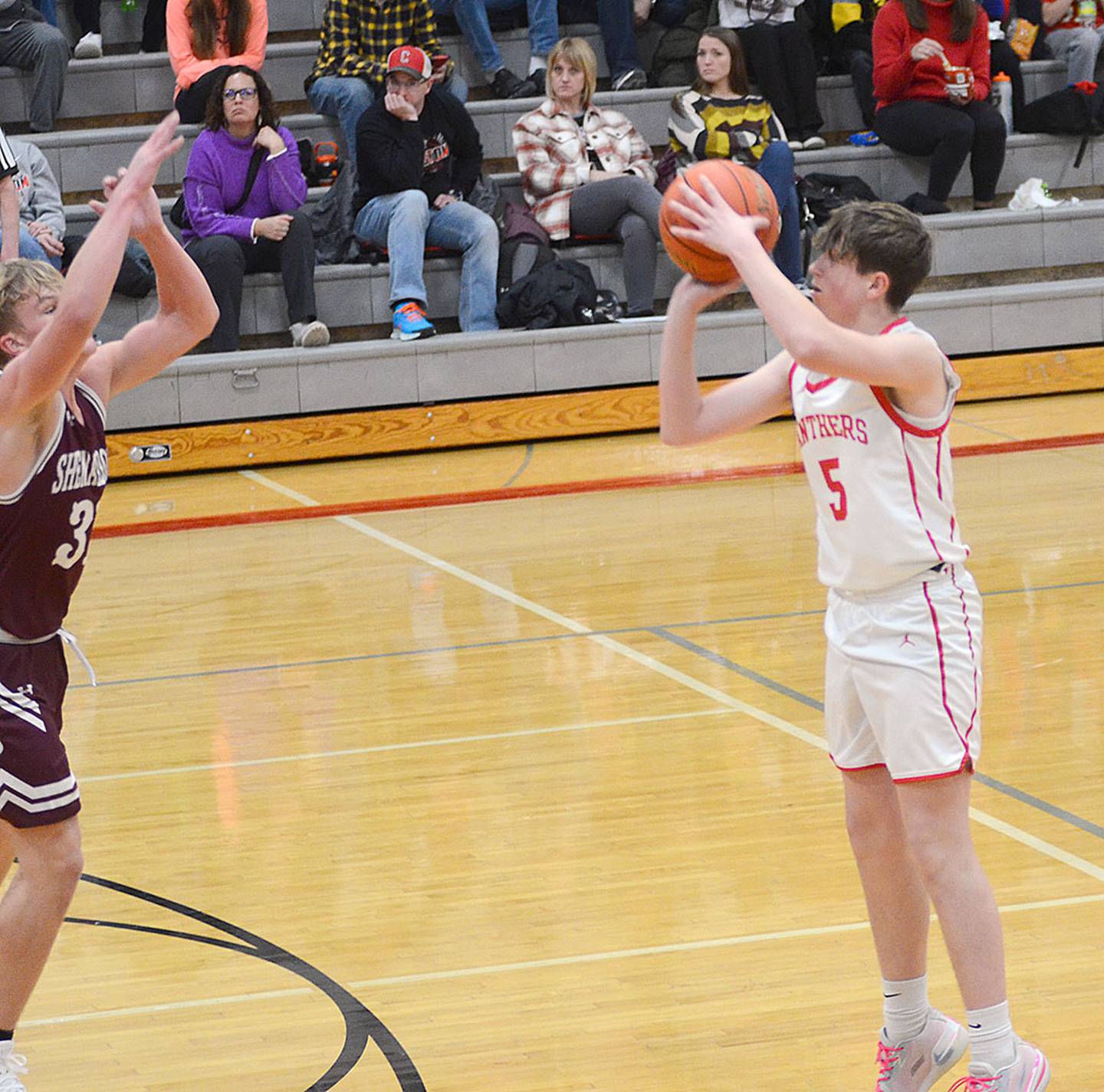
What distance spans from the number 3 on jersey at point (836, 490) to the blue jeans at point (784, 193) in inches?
302

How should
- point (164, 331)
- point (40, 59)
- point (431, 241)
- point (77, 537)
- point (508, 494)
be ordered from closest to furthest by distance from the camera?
1. point (77, 537)
2. point (164, 331)
3. point (508, 494)
4. point (431, 241)
5. point (40, 59)

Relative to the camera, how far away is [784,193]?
34.6ft

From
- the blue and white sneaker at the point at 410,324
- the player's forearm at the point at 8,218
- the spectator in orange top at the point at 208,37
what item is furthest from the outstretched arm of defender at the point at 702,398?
the spectator in orange top at the point at 208,37

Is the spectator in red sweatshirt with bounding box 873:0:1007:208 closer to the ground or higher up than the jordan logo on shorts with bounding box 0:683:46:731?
higher up

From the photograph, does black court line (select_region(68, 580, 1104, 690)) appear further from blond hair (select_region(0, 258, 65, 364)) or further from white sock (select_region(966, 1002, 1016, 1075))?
white sock (select_region(966, 1002, 1016, 1075))

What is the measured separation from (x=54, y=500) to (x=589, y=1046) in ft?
4.47

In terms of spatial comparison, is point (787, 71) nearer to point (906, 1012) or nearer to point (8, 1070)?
point (906, 1012)

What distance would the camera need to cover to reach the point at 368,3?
1099 cm

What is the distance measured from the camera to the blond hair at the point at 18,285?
120 inches

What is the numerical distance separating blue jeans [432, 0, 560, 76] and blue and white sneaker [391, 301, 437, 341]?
2470 millimetres

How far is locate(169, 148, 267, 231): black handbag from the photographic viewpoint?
10.0m

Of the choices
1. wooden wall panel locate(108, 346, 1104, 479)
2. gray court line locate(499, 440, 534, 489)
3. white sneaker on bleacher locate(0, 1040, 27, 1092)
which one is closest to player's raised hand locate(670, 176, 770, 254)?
white sneaker on bleacher locate(0, 1040, 27, 1092)

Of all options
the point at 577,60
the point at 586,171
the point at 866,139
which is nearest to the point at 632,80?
the point at 577,60

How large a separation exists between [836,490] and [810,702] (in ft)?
8.55
